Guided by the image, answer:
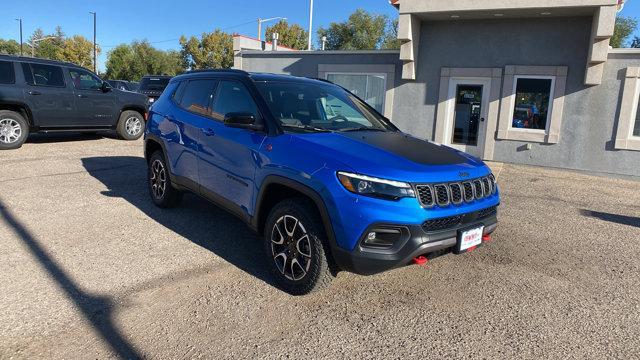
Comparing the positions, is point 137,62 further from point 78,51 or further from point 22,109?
point 22,109

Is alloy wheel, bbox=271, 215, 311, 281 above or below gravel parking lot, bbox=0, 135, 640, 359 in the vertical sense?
above

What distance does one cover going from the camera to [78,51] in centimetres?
6475

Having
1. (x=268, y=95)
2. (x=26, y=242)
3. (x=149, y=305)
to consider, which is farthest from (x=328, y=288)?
(x=26, y=242)

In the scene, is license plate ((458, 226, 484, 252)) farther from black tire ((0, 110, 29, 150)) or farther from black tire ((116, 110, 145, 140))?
black tire ((116, 110, 145, 140))

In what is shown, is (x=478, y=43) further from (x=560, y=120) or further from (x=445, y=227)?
(x=445, y=227)

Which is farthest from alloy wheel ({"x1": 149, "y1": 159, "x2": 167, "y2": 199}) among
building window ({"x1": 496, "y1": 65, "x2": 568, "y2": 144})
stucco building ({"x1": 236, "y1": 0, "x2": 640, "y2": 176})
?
building window ({"x1": 496, "y1": 65, "x2": 568, "y2": 144})

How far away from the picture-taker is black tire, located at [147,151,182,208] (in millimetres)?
5504

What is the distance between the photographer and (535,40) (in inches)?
426

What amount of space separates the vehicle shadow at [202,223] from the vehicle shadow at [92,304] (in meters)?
1.19

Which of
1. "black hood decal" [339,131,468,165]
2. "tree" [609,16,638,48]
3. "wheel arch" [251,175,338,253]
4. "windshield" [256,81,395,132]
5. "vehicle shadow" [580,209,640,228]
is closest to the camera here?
"wheel arch" [251,175,338,253]

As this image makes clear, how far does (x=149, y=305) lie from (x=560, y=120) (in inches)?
411

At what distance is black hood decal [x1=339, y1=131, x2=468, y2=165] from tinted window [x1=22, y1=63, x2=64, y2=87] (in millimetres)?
9201

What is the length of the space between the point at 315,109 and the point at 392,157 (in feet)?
3.92

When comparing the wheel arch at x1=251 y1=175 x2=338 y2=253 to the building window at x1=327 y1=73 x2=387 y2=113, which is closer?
the wheel arch at x1=251 y1=175 x2=338 y2=253
